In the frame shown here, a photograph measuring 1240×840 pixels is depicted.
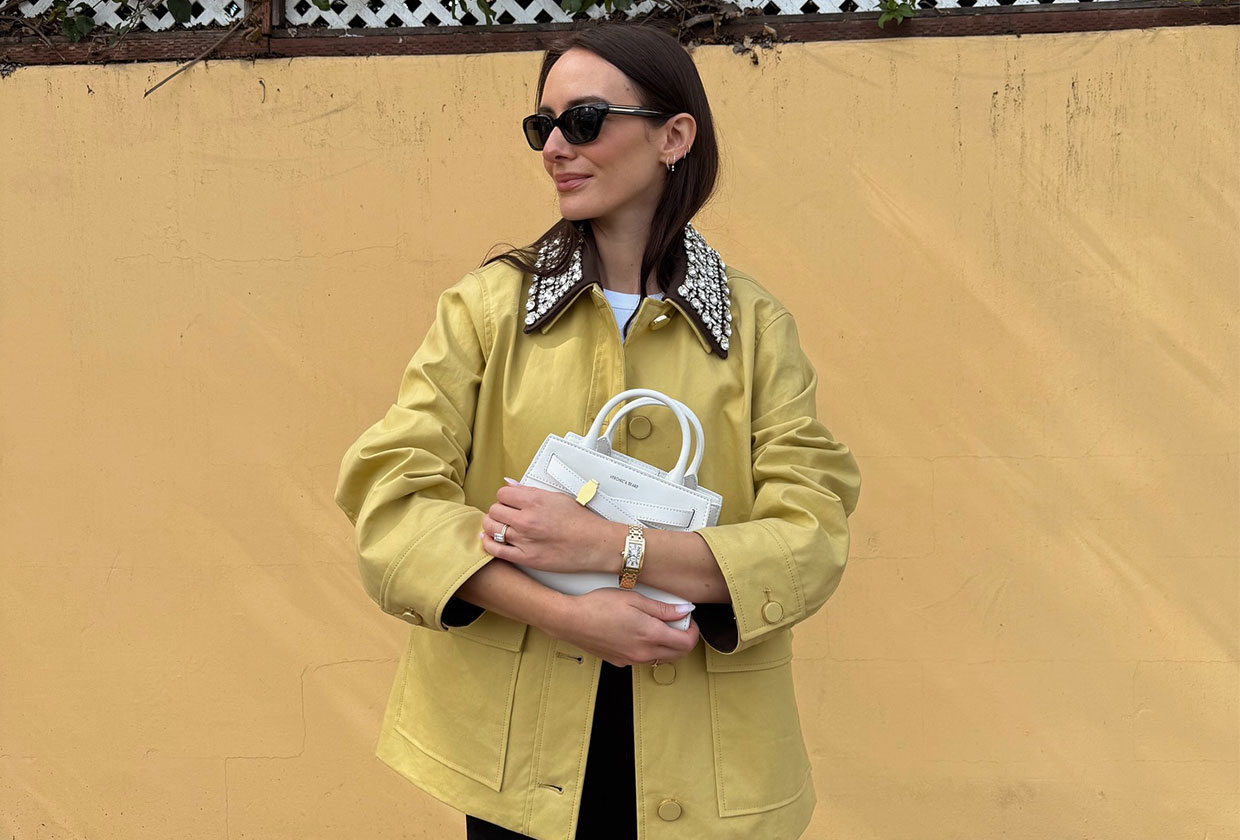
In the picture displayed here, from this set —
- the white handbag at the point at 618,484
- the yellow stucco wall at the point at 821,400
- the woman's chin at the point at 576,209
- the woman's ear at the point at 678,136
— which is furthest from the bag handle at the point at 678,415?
the yellow stucco wall at the point at 821,400

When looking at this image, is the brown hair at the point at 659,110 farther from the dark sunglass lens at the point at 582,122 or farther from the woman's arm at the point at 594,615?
the woman's arm at the point at 594,615

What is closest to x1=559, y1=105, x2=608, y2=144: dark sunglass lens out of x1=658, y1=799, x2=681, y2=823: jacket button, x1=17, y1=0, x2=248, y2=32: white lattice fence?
x1=658, y1=799, x2=681, y2=823: jacket button

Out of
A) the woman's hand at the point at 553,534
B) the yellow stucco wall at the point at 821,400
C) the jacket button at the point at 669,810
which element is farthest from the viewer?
the yellow stucco wall at the point at 821,400

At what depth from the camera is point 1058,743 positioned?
3.20 meters

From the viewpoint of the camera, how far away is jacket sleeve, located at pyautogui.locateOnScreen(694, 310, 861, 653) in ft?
5.23

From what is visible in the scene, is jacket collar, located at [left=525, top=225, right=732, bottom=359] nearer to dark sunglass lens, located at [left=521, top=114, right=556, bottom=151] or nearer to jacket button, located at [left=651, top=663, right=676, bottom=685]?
dark sunglass lens, located at [left=521, top=114, right=556, bottom=151]

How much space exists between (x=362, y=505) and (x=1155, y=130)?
249 cm

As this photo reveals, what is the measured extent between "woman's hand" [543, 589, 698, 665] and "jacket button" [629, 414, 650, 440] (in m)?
0.27

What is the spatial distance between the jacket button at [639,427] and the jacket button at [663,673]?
344mm

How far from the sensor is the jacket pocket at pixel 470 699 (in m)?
1.71

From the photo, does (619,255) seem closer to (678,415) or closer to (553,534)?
(678,415)

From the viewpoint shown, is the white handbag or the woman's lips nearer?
the white handbag

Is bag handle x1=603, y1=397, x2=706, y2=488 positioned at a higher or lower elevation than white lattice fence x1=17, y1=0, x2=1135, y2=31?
lower

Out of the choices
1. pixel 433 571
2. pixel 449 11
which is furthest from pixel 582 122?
pixel 449 11
